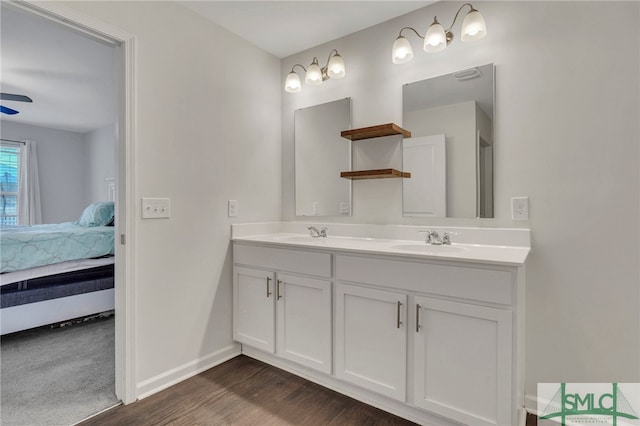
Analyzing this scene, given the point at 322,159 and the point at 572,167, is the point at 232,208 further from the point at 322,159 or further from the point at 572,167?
the point at 572,167

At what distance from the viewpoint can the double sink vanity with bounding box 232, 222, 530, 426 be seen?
1307 mm

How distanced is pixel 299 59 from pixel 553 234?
6.89ft

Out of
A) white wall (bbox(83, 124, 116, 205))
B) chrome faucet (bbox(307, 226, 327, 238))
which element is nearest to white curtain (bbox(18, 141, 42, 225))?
white wall (bbox(83, 124, 116, 205))

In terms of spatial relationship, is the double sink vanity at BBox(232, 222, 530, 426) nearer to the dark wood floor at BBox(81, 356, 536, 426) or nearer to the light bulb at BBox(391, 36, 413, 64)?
the dark wood floor at BBox(81, 356, 536, 426)

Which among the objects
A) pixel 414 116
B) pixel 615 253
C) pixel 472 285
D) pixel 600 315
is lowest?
pixel 600 315

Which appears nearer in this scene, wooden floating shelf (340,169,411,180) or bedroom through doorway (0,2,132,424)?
bedroom through doorway (0,2,132,424)

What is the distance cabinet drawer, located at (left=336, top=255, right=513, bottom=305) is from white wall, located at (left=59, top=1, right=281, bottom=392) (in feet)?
3.13

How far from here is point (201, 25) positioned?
2061mm

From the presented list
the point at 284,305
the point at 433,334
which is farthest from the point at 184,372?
the point at 433,334

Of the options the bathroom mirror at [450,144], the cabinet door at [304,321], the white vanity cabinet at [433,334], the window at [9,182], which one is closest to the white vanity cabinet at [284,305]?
the cabinet door at [304,321]

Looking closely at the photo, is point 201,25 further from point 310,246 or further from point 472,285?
point 472,285

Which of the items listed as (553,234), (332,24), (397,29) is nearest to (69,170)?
(332,24)

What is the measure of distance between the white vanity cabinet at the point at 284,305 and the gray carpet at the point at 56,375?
2.76 feet

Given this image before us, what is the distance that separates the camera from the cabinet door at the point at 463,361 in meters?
1.29
